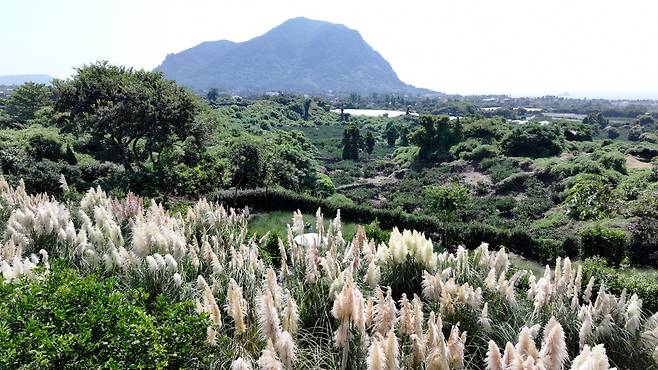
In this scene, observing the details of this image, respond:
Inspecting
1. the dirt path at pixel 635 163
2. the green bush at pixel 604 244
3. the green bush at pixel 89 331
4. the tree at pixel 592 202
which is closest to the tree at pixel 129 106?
the green bush at pixel 604 244

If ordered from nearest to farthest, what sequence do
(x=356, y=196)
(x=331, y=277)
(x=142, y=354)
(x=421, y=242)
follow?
1. (x=142, y=354)
2. (x=331, y=277)
3. (x=421, y=242)
4. (x=356, y=196)

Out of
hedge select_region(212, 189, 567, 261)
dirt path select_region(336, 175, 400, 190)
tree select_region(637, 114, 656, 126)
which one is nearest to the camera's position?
hedge select_region(212, 189, 567, 261)

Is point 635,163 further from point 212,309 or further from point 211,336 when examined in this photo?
point 211,336

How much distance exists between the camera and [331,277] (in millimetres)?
5613

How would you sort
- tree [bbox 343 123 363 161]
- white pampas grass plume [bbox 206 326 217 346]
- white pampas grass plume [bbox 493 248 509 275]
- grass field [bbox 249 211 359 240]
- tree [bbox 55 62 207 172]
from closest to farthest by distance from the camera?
white pampas grass plume [bbox 206 326 217 346]
white pampas grass plume [bbox 493 248 509 275]
grass field [bbox 249 211 359 240]
tree [bbox 55 62 207 172]
tree [bbox 343 123 363 161]

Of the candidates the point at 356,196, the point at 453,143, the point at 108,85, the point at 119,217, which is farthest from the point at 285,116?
the point at 119,217

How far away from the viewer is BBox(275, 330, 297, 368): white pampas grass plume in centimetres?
388

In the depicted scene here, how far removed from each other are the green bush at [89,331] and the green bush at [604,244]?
48.0ft

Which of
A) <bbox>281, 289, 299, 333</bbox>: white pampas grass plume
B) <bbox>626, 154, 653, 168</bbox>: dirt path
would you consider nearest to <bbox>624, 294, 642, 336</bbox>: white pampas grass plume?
<bbox>281, 289, 299, 333</bbox>: white pampas grass plume

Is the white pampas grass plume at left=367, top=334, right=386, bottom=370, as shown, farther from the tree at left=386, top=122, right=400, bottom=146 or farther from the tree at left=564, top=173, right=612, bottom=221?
the tree at left=386, top=122, right=400, bottom=146

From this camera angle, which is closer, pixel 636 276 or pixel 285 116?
pixel 636 276

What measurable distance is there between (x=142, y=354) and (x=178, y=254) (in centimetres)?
292

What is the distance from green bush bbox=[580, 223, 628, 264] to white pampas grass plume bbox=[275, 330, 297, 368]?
1437 centimetres

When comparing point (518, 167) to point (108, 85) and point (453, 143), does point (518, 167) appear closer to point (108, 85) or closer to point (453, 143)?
point (453, 143)
